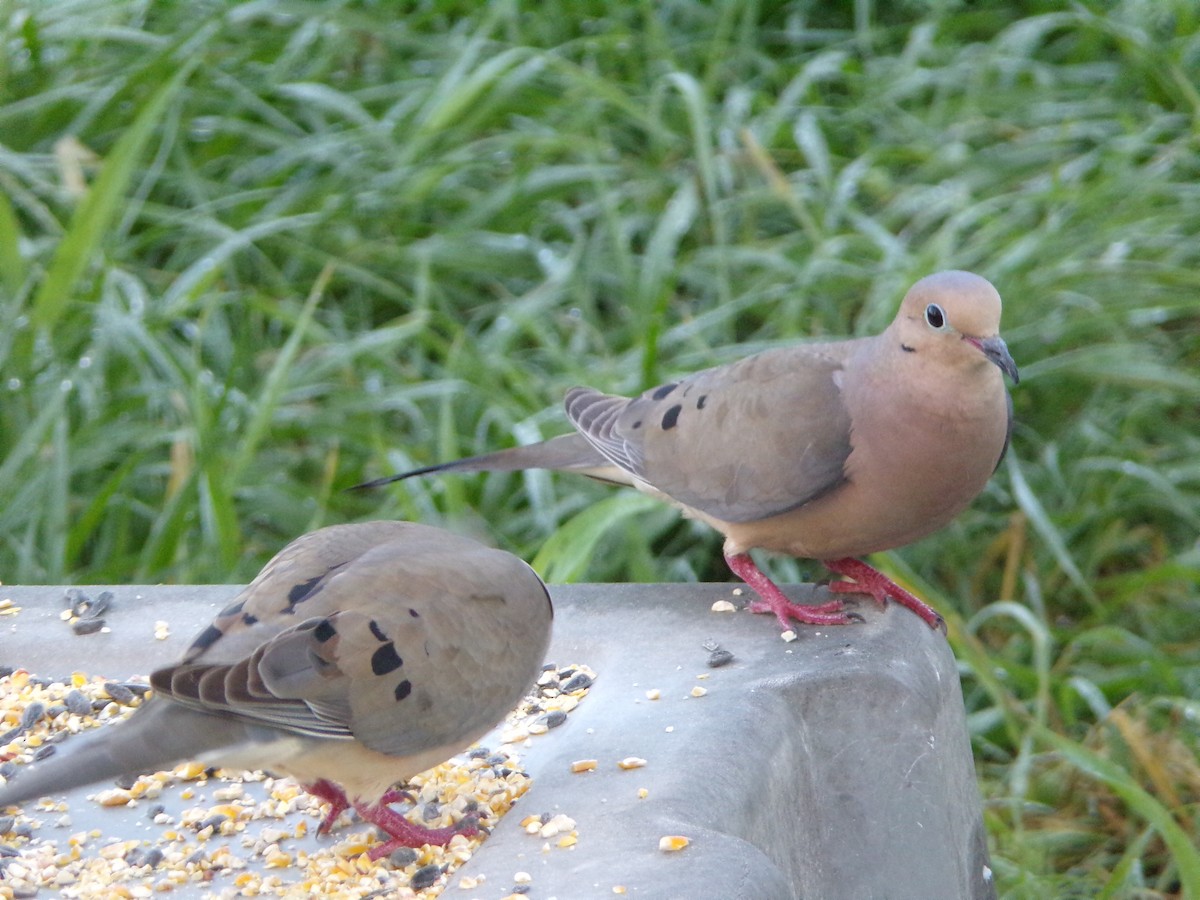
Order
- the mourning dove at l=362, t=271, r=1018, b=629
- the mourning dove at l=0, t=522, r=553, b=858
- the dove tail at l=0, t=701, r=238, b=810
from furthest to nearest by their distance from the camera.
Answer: the mourning dove at l=362, t=271, r=1018, b=629 < the mourning dove at l=0, t=522, r=553, b=858 < the dove tail at l=0, t=701, r=238, b=810

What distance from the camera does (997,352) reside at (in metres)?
2.36

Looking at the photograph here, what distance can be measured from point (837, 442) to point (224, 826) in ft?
3.69

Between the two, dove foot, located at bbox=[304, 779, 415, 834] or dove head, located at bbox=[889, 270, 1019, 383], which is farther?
dove head, located at bbox=[889, 270, 1019, 383]

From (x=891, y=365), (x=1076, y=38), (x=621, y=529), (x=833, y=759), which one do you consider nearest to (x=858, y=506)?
(x=891, y=365)

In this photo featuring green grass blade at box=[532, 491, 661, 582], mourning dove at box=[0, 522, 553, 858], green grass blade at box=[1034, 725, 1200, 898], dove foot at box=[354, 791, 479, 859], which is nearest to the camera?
mourning dove at box=[0, 522, 553, 858]

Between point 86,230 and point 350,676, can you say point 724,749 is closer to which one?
point 350,676

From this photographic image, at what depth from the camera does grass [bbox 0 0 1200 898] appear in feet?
11.6

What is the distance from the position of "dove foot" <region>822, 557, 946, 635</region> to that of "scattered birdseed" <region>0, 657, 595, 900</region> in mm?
515

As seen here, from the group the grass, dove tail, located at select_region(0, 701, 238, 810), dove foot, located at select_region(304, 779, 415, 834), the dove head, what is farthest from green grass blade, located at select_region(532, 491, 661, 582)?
dove tail, located at select_region(0, 701, 238, 810)

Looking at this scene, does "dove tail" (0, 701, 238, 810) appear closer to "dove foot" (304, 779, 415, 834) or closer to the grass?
"dove foot" (304, 779, 415, 834)

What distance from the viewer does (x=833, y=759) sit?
7.57 ft

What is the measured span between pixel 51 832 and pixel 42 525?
1712 millimetres

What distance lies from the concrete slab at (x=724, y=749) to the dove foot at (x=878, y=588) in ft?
0.13

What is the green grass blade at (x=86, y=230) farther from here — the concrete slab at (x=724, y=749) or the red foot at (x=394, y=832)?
the red foot at (x=394, y=832)
